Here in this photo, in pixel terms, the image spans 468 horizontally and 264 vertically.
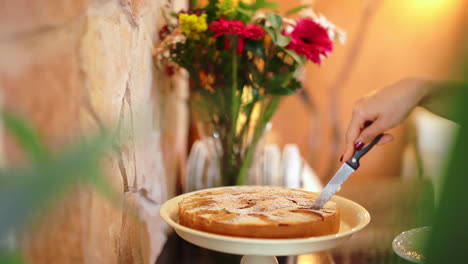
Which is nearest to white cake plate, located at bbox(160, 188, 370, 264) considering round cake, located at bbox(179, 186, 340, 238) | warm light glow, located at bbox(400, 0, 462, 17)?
round cake, located at bbox(179, 186, 340, 238)

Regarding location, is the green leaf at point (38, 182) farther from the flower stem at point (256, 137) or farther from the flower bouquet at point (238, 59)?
the flower stem at point (256, 137)

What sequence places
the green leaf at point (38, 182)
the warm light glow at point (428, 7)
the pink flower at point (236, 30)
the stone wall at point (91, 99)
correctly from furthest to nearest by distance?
the warm light glow at point (428, 7)
the pink flower at point (236, 30)
the stone wall at point (91, 99)
the green leaf at point (38, 182)

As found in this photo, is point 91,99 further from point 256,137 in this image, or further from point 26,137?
point 256,137

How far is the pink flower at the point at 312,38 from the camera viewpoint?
3.67 ft

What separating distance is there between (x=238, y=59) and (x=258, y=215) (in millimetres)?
592

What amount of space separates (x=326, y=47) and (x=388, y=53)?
2282 millimetres

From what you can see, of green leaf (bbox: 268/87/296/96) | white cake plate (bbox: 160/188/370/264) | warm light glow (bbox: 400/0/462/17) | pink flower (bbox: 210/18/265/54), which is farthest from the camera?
warm light glow (bbox: 400/0/462/17)

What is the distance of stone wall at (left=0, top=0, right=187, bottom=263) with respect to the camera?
1.17 feet

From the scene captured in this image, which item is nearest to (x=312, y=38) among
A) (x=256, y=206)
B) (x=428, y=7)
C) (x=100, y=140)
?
(x=256, y=206)

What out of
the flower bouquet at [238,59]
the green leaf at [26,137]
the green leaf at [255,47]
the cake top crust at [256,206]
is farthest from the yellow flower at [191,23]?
the green leaf at [26,137]

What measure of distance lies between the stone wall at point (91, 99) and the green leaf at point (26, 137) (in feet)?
0.05

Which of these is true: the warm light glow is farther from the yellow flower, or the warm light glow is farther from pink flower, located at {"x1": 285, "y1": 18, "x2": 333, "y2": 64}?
the yellow flower

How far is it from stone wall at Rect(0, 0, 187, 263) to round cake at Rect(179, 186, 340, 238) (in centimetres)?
14

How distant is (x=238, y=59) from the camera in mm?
1163
